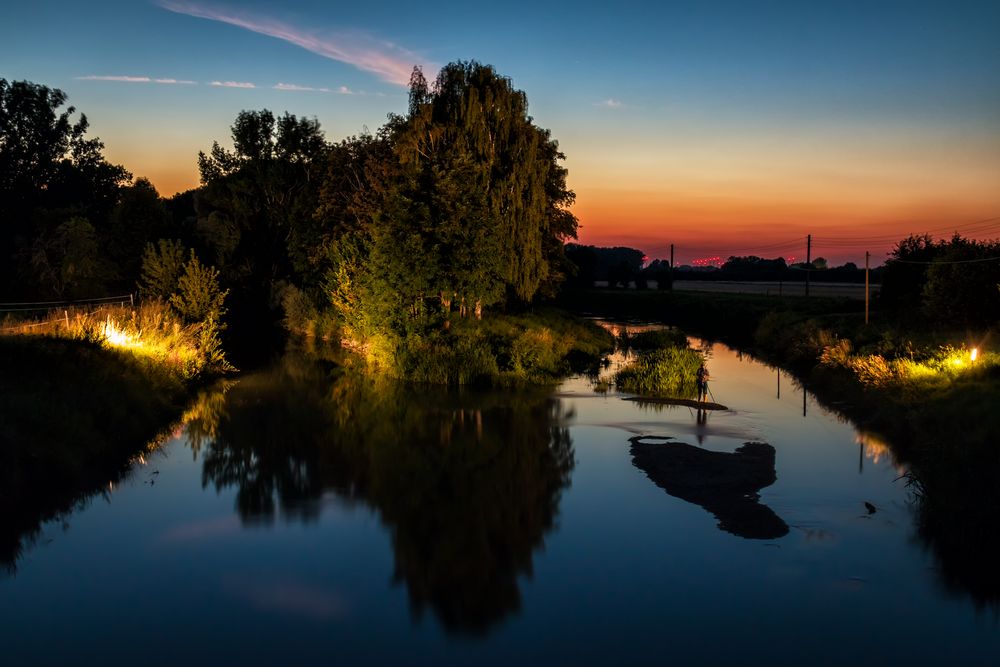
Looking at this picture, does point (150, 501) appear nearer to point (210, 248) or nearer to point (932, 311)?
point (932, 311)

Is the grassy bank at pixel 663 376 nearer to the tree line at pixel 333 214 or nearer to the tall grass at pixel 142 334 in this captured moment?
the tree line at pixel 333 214

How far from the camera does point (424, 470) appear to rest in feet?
59.9

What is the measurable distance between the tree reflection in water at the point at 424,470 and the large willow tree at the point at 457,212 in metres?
6.78

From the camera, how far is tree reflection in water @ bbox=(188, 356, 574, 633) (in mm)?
11891

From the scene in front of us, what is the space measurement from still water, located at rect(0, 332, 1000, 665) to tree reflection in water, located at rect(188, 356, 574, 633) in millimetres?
84

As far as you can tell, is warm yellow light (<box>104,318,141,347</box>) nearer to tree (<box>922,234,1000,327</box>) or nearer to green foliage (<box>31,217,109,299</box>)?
green foliage (<box>31,217,109,299</box>)

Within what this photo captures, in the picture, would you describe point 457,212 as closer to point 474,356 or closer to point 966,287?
point 474,356

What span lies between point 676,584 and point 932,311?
116 ft

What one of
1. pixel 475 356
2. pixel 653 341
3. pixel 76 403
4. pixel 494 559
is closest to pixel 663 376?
pixel 475 356

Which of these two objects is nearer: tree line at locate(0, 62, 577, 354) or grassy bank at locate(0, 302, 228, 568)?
grassy bank at locate(0, 302, 228, 568)

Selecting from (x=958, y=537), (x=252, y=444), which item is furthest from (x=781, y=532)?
(x=252, y=444)

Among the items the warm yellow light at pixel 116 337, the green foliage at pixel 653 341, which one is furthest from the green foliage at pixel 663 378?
Answer: the warm yellow light at pixel 116 337

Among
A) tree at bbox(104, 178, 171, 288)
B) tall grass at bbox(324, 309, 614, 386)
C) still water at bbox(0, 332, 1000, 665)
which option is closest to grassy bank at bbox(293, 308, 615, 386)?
tall grass at bbox(324, 309, 614, 386)

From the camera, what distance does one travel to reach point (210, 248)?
71688 millimetres
